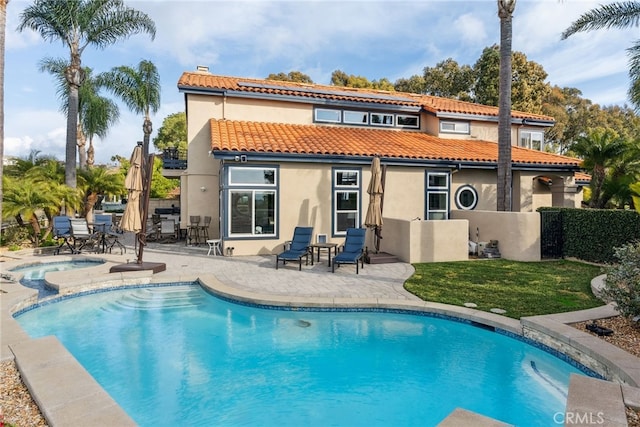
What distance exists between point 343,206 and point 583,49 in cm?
1516

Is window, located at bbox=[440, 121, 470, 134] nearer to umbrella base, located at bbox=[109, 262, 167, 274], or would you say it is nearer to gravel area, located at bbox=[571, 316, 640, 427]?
gravel area, located at bbox=[571, 316, 640, 427]

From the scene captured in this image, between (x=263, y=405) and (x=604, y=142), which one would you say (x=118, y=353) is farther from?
(x=604, y=142)

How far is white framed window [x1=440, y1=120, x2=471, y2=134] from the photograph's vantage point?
20.9m

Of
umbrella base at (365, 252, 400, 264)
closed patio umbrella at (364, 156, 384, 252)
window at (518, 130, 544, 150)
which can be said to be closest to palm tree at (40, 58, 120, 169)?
closed patio umbrella at (364, 156, 384, 252)

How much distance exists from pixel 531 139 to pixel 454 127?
561cm

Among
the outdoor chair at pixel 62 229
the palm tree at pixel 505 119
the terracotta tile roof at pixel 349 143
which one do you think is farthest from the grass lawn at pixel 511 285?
the outdoor chair at pixel 62 229

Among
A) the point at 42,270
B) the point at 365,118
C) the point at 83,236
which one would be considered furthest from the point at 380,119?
the point at 42,270


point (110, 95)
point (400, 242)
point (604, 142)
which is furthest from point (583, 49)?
point (110, 95)

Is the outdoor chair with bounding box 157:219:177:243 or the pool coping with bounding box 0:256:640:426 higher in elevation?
the outdoor chair with bounding box 157:219:177:243

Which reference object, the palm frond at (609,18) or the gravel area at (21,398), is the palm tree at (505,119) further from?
the gravel area at (21,398)

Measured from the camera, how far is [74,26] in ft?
60.1

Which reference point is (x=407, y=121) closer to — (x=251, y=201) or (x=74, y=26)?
(x=251, y=201)

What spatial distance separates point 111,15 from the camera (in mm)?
19203

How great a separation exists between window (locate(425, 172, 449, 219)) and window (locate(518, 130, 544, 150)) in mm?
8939
